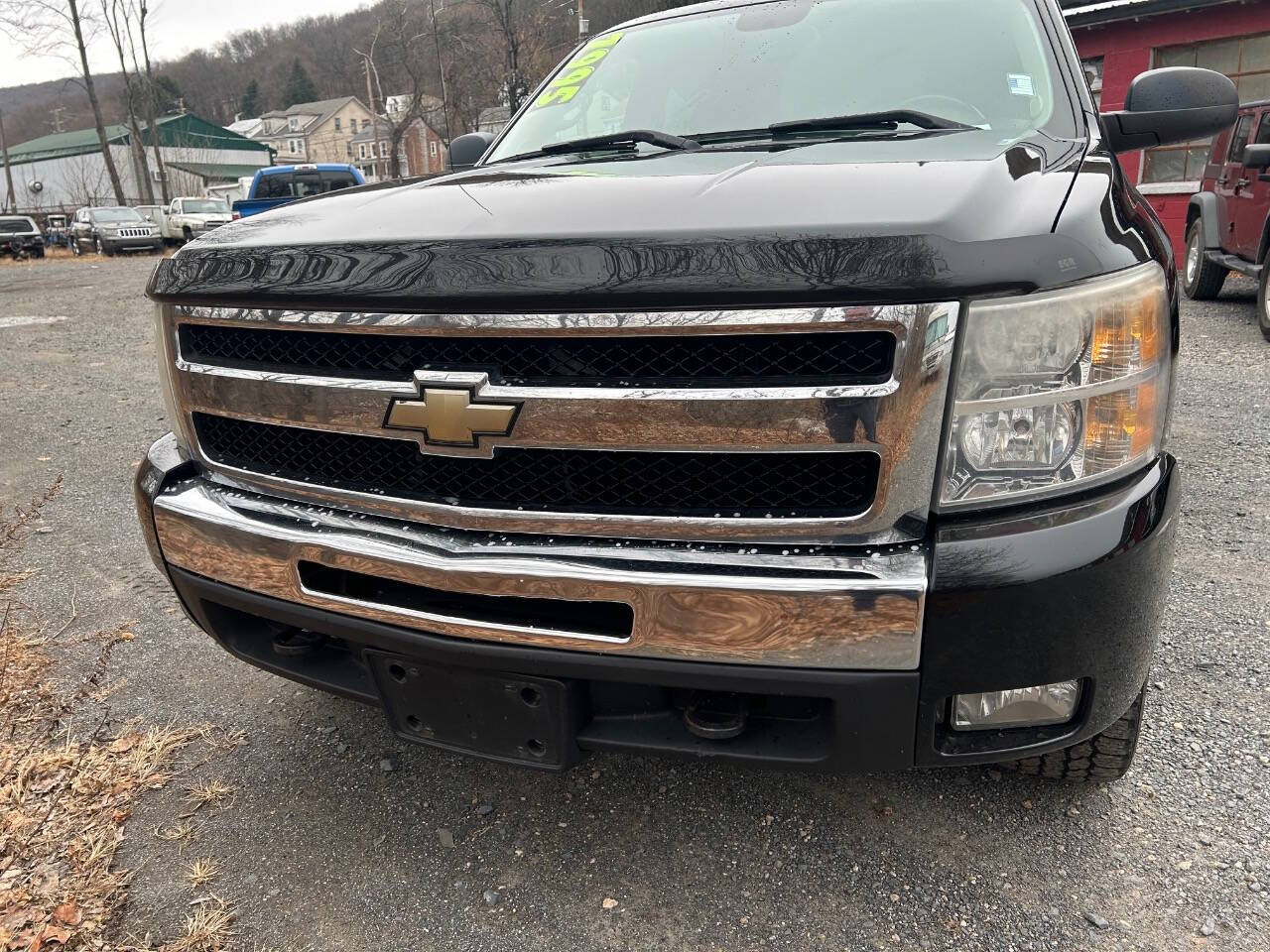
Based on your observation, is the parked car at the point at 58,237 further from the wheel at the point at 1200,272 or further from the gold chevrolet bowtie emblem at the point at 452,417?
the gold chevrolet bowtie emblem at the point at 452,417

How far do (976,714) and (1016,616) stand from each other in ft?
0.84

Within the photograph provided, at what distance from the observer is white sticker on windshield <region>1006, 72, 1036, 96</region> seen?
226 cm

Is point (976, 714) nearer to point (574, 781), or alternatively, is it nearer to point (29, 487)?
point (574, 781)

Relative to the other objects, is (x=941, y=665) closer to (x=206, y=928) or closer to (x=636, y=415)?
(x=636, y=415)

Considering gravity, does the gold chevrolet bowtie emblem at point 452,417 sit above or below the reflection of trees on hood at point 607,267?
below

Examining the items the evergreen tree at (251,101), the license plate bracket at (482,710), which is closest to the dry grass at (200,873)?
the license plate bracket at (482,710)

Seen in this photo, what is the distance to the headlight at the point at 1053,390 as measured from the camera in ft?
4.53

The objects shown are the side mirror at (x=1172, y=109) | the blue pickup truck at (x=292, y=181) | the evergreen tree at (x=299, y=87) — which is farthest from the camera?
the evergreen tree at (x=299, y=87)

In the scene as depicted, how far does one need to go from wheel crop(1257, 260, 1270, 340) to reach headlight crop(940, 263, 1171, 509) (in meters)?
7.21

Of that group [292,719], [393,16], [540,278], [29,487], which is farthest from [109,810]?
[393,16]

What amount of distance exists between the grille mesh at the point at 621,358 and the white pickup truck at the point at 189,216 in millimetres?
25659

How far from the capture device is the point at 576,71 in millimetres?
3223

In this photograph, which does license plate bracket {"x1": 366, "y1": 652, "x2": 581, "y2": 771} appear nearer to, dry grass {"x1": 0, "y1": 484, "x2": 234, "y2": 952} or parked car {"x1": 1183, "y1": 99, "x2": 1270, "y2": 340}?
dry grass {"x1": 0, "y1": 484, "x2": 234, "y2": 952}

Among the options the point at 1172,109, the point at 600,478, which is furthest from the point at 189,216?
the point at 600,478
